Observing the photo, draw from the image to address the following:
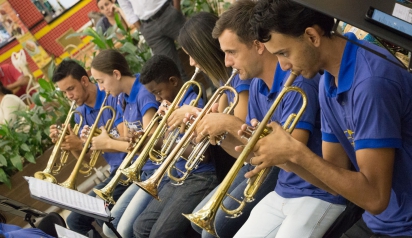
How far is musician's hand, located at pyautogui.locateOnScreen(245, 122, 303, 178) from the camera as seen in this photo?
5.63 ft

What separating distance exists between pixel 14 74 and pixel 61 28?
35.8 inches

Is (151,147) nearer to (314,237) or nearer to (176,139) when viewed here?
(176,139)

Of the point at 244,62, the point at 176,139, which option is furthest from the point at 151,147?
the point at 244,62

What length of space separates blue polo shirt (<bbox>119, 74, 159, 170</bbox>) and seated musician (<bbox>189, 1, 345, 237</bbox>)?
86 cm

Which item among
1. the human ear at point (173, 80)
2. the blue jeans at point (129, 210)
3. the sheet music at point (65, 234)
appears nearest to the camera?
the sheet music at point (65, 234)

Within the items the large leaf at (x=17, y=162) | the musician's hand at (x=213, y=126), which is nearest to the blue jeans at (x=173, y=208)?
the musician's hand at (x=213, y=126)

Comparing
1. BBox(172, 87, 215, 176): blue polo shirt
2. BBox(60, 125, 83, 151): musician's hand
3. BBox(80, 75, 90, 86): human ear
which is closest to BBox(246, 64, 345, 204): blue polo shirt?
BBox(172, 87, 215, 176): blue polo shirt

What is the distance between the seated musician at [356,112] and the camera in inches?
63.6

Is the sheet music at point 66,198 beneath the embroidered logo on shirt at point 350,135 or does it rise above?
beneath

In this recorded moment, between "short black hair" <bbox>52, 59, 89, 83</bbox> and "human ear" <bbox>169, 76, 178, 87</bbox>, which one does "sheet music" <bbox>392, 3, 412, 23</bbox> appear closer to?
"human ear" <bbox>169, 76, 178, 87</bbox>

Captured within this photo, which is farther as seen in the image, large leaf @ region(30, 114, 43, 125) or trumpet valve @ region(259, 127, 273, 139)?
large leaf @ region(30, 114, 43, 125)

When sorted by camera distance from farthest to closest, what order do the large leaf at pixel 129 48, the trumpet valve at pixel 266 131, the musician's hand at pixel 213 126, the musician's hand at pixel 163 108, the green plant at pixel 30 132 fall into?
the large leaf at pixel 129 48 < the green plant at pixel 30 132 < the musician's hand at pixel 163 108 < the musician's hand at pixel 213 126 < the trumpet valve at pixel 266 131

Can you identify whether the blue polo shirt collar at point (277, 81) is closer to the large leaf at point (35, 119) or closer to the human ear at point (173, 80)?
the human ear at point (173, 80)

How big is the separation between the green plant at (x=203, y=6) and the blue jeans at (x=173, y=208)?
253cm
